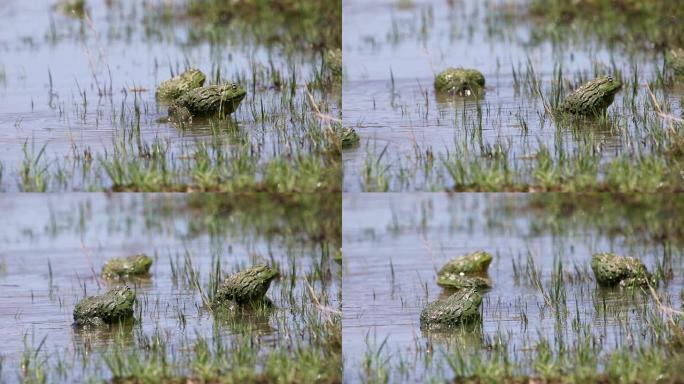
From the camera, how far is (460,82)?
14383 mm

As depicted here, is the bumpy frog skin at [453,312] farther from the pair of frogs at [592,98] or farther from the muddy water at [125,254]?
the pair of frogs at [592,98]

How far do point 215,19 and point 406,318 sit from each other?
25.5 feet

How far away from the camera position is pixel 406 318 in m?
11.8

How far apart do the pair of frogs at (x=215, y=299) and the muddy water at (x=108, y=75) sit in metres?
0.84

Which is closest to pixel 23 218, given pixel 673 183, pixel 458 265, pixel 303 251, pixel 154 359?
pixel 303 251

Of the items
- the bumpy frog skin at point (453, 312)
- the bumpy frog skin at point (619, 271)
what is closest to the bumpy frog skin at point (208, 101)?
the bumpy frog skin at point (453, 312)

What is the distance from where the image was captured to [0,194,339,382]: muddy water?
11.1 metres

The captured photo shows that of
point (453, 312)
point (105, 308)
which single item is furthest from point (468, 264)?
point (105, 308)

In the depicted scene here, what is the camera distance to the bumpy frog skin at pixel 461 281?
42.0 feet

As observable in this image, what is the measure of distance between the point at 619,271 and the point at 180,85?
4.19 metres

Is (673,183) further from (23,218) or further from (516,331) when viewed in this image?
(23,218)

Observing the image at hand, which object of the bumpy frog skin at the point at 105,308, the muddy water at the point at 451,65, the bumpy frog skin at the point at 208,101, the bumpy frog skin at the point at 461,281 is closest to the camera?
the bumpy frog skin at the point at 105,308

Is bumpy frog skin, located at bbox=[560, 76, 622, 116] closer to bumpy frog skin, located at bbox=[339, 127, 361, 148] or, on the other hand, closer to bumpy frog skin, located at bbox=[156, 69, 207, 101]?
bumpy frog skin, located at bbox=[339, 127, 361, 148]

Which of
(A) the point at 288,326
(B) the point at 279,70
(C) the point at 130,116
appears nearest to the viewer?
(A) the point at 288,326
